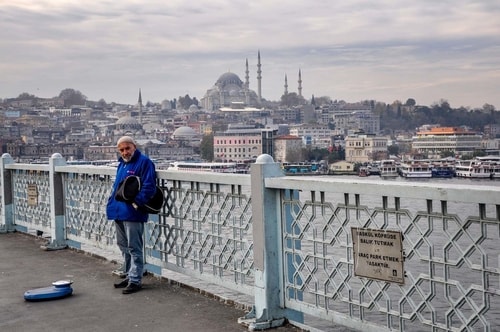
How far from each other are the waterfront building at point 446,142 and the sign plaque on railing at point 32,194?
9519 centimetres

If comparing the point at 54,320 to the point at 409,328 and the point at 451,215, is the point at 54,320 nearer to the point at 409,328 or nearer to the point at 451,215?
the point at 451,215

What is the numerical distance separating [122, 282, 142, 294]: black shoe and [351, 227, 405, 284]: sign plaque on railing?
7.22 feet

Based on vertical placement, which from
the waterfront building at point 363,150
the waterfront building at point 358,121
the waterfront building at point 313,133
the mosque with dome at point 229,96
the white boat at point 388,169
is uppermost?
the mosque with dome at point 229,96

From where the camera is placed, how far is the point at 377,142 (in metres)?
110

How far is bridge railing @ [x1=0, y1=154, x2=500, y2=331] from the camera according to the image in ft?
10.3

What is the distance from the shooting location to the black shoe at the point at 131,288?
5.22 meters

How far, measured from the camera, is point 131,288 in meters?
5.25

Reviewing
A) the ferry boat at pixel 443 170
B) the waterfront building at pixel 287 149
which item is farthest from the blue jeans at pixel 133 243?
the waterfront building at pixel 287 149

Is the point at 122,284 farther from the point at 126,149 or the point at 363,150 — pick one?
the point at 363,150

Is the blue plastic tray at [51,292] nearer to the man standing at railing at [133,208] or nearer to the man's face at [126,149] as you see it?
the man standing at railing at [133,208]

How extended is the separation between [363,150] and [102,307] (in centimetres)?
10236

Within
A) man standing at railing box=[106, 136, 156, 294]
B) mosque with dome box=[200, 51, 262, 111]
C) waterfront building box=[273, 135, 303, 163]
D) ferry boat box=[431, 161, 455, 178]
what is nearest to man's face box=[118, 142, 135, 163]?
man standing at railing box=[106, 136, 156, 294]

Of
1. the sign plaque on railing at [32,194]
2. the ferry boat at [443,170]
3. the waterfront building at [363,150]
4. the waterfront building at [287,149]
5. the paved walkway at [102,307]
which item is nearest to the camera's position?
the paved walkway at [102,307]

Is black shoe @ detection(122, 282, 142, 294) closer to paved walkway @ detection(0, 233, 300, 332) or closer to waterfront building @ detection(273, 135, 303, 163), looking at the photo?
paved walkway @ detection(0, 233, 300, 332)
